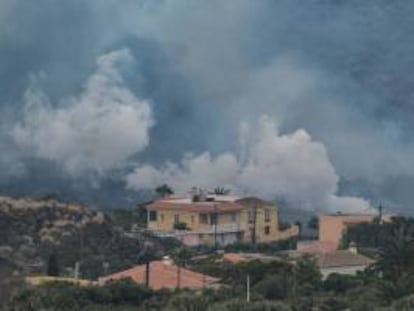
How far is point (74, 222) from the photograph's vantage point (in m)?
48.2

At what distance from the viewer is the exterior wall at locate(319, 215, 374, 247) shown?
2092 inches

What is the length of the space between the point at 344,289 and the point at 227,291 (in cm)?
489

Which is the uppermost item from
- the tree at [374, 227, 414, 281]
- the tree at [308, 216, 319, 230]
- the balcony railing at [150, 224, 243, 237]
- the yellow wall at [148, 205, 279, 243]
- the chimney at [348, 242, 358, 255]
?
the tree at [308, 216, 319, 230]

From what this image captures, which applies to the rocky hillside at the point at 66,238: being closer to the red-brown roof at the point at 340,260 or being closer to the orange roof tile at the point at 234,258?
the orange roof tile at the point at 234,258

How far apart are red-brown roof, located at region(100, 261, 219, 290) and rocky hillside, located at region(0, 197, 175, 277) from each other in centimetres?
320

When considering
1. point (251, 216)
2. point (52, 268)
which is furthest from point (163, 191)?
point (52, 268)

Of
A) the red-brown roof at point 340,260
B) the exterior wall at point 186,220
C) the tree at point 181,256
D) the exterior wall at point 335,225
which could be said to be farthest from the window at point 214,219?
the red-brown roof at point 340,260

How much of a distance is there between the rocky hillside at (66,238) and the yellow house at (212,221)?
Answer: 3.29 m

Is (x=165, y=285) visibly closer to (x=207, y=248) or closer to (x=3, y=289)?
(x=3, y=289)

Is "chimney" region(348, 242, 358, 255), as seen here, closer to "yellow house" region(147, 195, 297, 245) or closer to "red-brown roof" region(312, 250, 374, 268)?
"red-brown roof" region(312, 250, 374, 268)

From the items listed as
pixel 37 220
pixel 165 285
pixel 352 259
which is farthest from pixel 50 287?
pixel 37 220

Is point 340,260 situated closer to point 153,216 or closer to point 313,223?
point 153,216

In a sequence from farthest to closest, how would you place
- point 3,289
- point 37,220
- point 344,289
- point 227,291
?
point 37,220, point 344,289, point 227,291, point 3,289

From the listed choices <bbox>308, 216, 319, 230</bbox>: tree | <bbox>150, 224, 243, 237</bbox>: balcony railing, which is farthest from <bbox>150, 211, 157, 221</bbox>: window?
<bbox>308, 216, 319, 230</bbox>: tree
